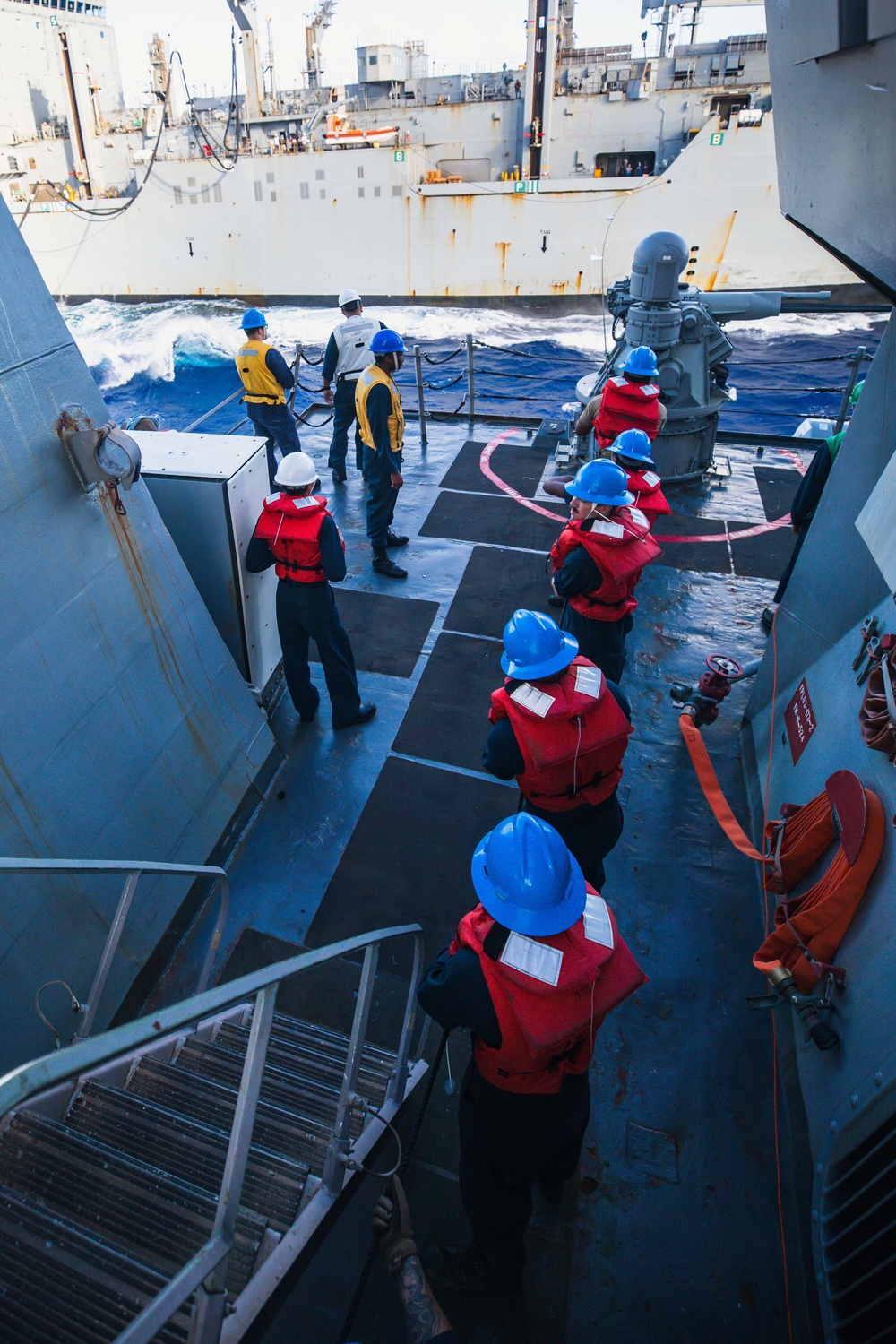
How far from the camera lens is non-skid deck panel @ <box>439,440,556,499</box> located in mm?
8609

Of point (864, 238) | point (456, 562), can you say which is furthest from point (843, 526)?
point (456, 562)

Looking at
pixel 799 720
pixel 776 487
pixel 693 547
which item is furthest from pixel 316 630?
pixel 776 487

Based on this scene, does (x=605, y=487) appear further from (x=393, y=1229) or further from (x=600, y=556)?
(x=393, y=1229)

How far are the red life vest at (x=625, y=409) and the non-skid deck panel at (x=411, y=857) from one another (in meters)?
3.76

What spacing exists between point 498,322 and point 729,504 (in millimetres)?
22437

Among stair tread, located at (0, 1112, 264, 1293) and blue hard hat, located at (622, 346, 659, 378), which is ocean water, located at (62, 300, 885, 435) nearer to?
blue hard hat, located at (622, 346, 659, 378)

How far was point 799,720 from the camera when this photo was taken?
3.71m

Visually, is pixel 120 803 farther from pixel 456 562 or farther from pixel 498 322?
pixel 498 322

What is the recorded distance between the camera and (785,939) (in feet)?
9.09

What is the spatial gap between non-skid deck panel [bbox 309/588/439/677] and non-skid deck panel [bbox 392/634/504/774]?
21 cm

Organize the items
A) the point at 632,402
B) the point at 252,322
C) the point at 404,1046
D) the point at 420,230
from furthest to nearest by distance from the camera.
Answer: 1. the point at 420,230
2. the point at 252,322
3. the point at 632,402
4. the point at 404,1046

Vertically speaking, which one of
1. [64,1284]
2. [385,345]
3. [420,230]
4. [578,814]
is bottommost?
[578,814]

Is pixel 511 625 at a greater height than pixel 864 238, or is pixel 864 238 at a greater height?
pixel 864 238

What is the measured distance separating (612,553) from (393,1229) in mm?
3419
